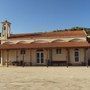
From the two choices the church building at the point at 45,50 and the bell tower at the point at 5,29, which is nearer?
the church building at the point at 45,50

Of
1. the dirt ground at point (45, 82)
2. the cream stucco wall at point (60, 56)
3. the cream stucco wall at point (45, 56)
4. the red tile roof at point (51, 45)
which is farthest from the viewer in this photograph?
the cream stucco wall at point (60, 56)

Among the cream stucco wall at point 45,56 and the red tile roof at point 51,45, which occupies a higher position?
the red tile roof at point 51,45

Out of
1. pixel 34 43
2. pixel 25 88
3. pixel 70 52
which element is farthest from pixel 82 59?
pixel 25 88

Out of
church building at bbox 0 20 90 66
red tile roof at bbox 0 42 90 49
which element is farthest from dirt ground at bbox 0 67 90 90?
church building at bbox 0 20 90 66

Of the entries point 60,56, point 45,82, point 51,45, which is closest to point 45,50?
point 51,45

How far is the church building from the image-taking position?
34.9 meters

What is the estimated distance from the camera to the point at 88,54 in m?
37.1

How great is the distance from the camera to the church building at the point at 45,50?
34.9 meters

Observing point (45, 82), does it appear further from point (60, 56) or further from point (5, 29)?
point (5, 29)

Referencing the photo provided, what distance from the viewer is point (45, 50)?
3616 cm

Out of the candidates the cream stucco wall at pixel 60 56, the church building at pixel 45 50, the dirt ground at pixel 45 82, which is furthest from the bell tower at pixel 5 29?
the dirt ground at pixel 45 82

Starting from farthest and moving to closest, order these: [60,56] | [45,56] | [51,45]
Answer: [45,56]
[60,56]
[51,45]

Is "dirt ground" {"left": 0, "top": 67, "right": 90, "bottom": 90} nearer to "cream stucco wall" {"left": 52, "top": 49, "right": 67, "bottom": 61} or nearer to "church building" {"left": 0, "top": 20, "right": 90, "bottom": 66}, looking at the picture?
"church building" {"left": 0, "top": 20, "right": 90, "bottom": 66}

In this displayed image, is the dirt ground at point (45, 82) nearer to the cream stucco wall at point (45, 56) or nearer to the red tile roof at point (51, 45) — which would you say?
the red tile roof at point (51, 45)
